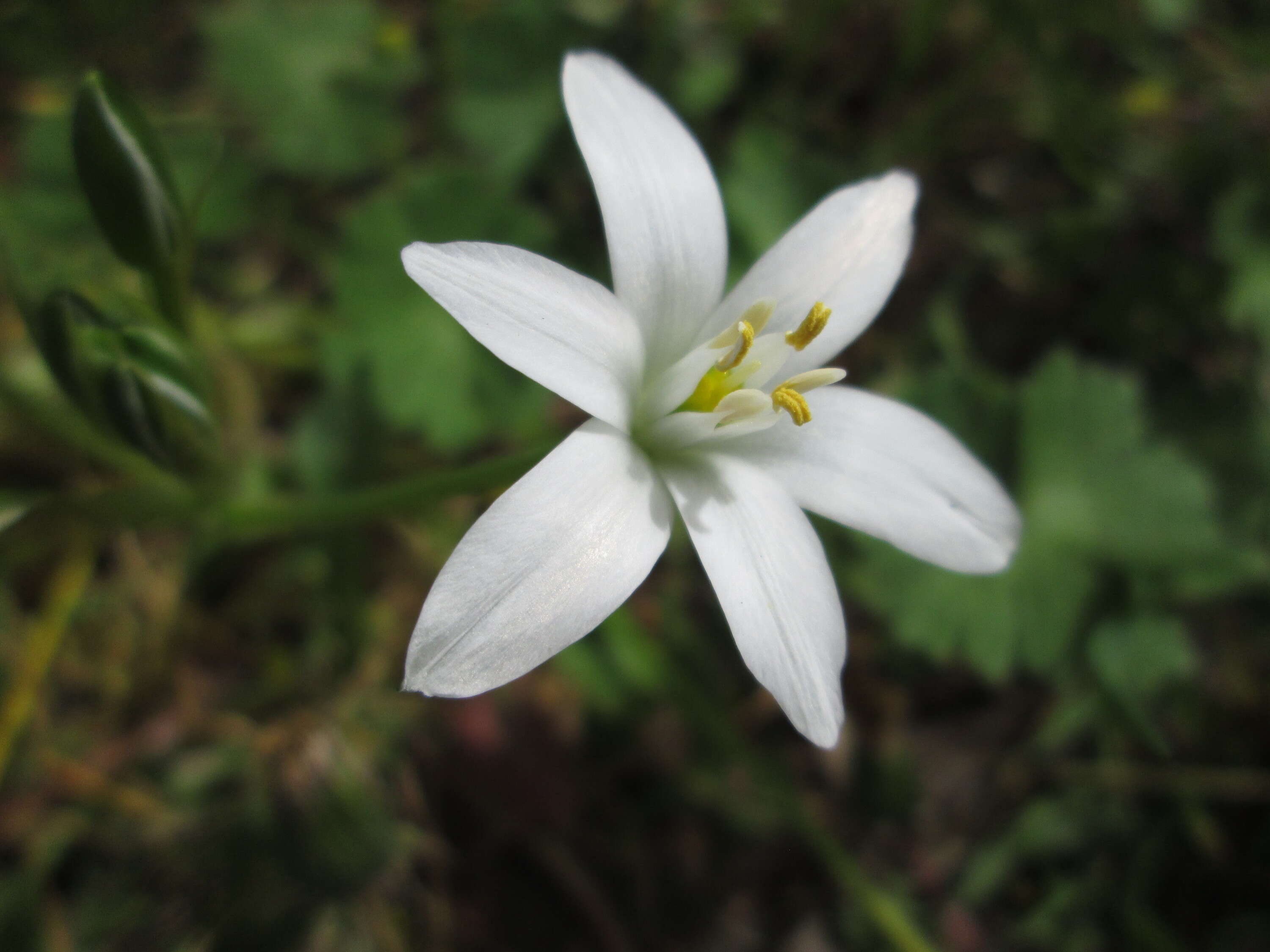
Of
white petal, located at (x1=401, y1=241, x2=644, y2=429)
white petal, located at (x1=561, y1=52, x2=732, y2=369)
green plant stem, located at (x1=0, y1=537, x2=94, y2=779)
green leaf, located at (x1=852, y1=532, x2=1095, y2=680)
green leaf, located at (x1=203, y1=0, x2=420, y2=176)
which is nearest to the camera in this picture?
white petal, located at (x1=401, y1=241, x2=644, y2=429)

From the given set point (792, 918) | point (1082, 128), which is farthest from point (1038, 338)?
point (792, 918)

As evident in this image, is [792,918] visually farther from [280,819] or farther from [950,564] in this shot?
[950,564]

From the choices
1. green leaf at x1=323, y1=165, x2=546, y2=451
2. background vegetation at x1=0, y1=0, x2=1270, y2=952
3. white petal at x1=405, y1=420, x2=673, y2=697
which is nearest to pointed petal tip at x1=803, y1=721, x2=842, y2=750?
white petal at x1=405, y1=420, x2=673, y2=697

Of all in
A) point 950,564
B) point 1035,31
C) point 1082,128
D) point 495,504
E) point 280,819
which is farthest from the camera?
point 1082,128

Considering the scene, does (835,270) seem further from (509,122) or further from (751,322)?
(509,122)

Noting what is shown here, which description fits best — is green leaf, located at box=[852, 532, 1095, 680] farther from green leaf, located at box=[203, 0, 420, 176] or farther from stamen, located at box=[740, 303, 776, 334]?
green leaf, located at box=[203, 0, 420, 176]

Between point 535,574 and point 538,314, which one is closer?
point 535,574

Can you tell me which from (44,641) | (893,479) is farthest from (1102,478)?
(44,641)
